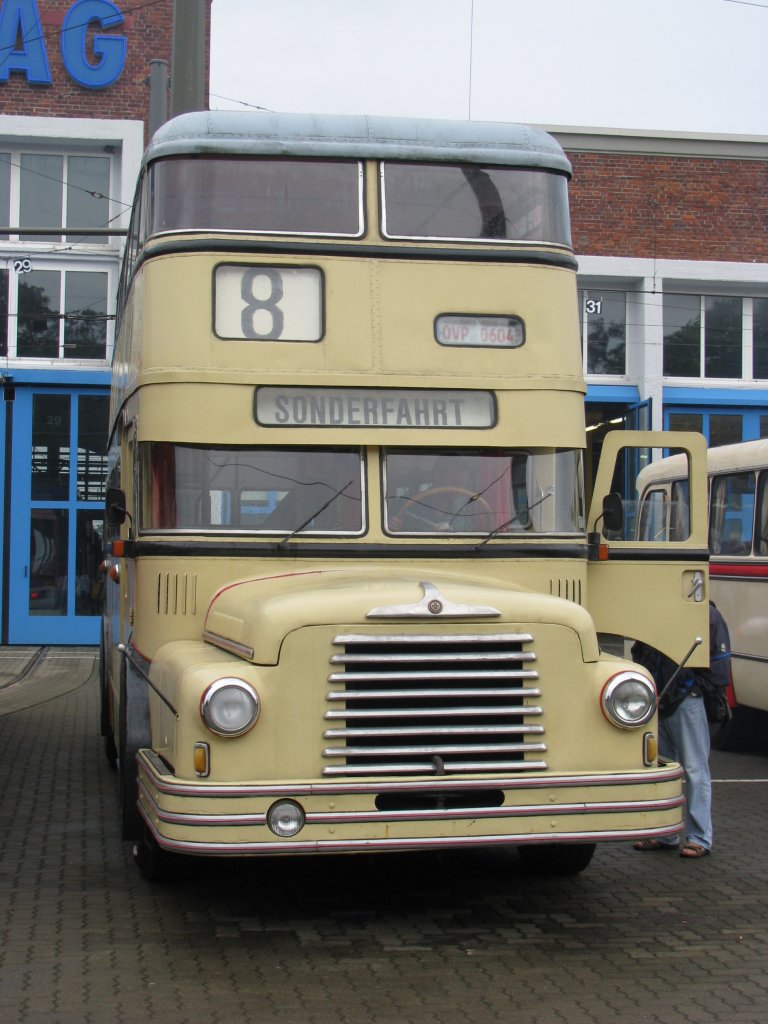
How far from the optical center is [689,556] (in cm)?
783

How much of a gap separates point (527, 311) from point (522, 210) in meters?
0.57

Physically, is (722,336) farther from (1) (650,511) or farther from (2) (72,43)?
(1) (650,511)

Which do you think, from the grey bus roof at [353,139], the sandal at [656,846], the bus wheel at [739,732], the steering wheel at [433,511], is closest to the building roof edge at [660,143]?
the bus wheel at [739,732]

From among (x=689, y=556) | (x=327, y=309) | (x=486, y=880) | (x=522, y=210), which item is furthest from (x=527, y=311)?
(x=486, y=880)

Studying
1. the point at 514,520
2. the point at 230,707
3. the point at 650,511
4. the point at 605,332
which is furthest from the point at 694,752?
the point at 605,332

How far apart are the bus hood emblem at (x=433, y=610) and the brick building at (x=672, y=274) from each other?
1995 centimetres

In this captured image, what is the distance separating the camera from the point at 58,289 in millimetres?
24734

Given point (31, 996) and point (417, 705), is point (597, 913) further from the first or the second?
point (31, 996)

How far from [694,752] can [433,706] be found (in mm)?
2563

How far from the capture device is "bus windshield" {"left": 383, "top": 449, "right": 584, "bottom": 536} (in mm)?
7383

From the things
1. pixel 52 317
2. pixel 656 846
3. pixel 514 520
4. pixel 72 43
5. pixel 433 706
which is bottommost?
pixel 656 846

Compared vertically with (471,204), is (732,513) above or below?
below

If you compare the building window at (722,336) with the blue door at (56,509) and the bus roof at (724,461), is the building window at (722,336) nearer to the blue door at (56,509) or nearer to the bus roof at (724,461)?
the blue door at (56,509)

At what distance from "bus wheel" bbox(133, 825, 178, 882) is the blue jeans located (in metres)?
2.92
